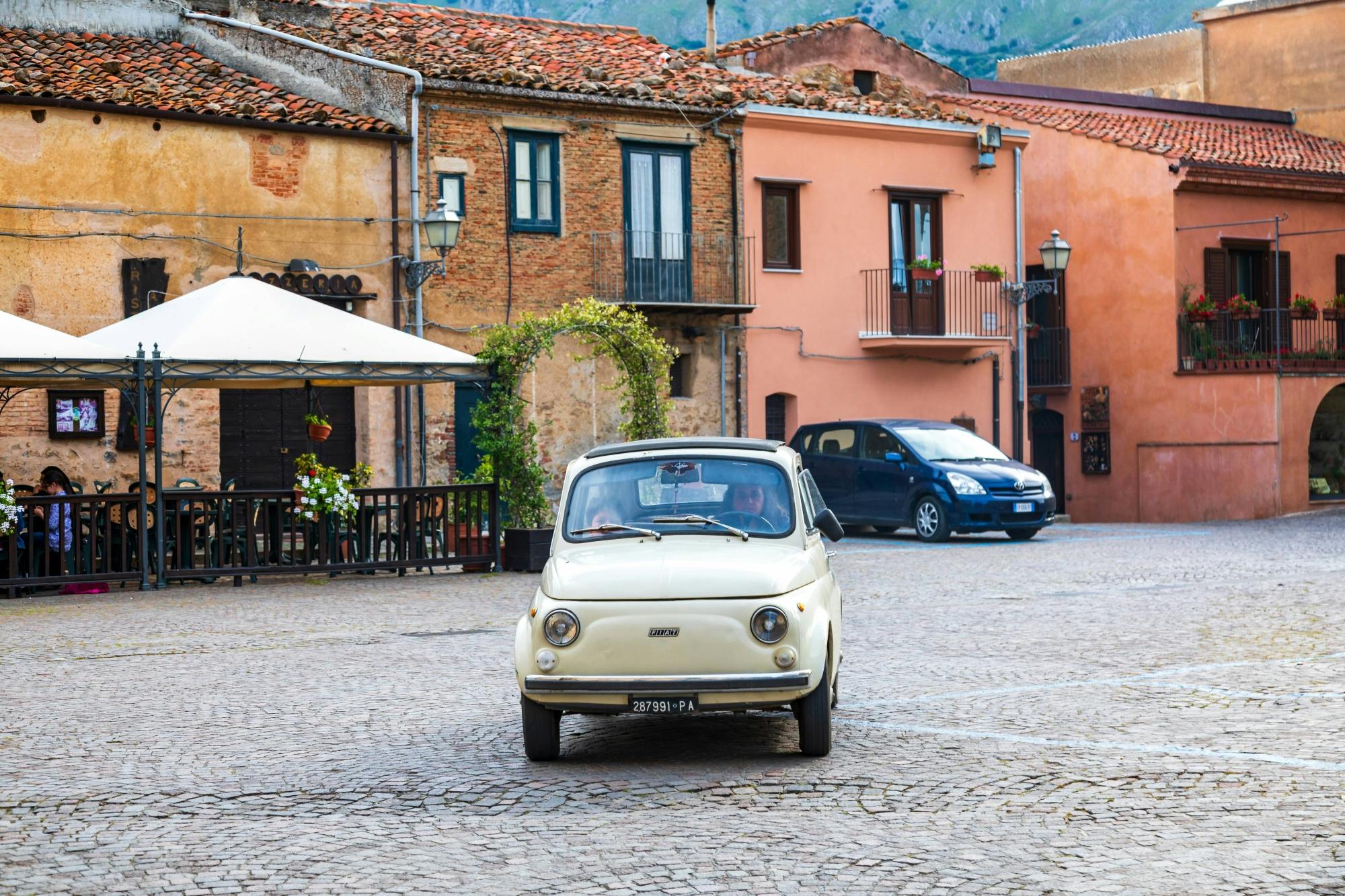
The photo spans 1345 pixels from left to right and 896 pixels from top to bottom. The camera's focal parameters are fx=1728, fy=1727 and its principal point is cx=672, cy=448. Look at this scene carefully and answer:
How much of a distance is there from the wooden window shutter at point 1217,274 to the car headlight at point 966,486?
12353 millimetres

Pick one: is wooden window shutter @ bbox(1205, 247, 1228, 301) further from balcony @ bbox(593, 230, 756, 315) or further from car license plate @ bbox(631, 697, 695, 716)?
car license plate @ bbox(631, 697, 695, 716)

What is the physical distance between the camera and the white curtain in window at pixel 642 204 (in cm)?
2853

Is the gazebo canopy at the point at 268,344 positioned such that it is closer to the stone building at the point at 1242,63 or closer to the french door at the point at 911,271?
the french door at the point at 911,271

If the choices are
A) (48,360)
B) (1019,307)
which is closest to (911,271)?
(1019,307)

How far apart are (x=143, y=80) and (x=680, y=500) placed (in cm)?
1801

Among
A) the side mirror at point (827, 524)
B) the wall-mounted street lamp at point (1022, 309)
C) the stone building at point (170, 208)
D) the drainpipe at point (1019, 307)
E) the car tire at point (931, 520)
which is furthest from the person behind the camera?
the drainpipe at point (1019, 307)

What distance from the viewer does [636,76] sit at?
96.9 ft

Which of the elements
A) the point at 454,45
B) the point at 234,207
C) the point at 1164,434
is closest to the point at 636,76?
the point at 454,45

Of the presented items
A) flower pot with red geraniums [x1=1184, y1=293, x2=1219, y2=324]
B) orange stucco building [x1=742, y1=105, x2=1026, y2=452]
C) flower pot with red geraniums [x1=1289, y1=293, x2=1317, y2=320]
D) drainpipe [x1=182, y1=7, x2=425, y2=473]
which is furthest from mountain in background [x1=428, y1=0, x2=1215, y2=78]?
drainpipe [x1=182, y1=7, x2=425, y2=473]

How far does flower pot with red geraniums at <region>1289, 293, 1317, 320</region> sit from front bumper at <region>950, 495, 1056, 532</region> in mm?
12519

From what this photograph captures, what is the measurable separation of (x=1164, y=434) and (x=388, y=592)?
67.8 ft

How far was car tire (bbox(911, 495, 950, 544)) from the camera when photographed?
24688 millimetres

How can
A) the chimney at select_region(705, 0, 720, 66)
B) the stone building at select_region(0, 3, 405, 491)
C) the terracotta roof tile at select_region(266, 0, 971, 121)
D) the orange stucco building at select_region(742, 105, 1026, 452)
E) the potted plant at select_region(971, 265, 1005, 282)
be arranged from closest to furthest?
the stone building at select_region(0, 3, 405, 491) < the terracotta roof tile at select_region(266, 0, 971, 121) < the orange stucco building at select_region(742, 105, 1026, 452) < the potted plant at select_region(971, 265, 1005, 282) < the chimney at select_region(705, 0, 720, 66)

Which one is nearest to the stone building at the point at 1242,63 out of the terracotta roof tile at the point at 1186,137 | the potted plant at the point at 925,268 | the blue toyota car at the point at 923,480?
the terracotta roof tile at the point at 1186,137
